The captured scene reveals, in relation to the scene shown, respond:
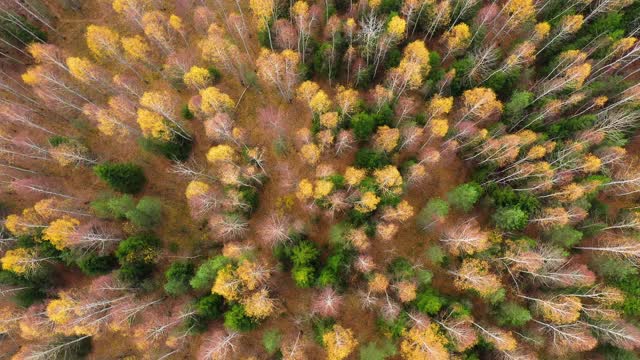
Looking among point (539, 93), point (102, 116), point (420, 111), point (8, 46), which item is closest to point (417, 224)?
point (420, 111)

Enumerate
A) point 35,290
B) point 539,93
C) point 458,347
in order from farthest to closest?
point 539,93 < point 35,290 < point 458,347

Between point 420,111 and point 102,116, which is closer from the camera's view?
point 102,116

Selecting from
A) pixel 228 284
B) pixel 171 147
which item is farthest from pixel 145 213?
pixel 228 284

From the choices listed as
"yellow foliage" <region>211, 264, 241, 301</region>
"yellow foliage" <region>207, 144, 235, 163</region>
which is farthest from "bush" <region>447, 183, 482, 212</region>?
"yellow foliage" <region>207, 144, 235, 163</region>

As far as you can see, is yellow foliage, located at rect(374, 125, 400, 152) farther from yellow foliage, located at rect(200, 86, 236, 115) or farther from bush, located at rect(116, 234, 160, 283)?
bush, located at rect(116, 234, 160, 283)

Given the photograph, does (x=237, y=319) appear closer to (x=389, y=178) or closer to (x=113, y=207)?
(x=113, y=207)

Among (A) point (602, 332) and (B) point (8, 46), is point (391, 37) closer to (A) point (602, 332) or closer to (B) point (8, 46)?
(A) point (602, 332)
